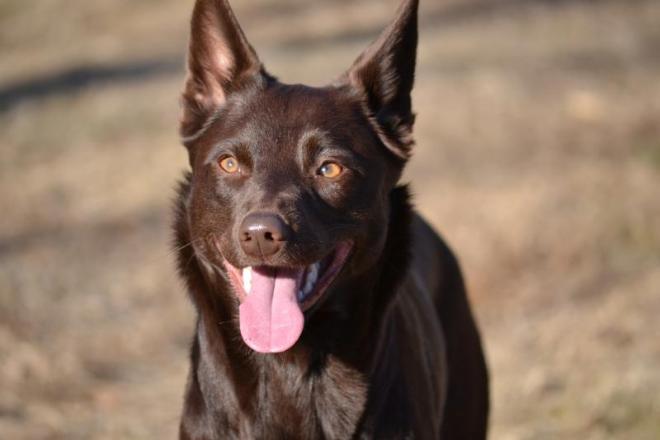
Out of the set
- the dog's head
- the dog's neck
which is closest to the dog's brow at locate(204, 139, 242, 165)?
the dog's head

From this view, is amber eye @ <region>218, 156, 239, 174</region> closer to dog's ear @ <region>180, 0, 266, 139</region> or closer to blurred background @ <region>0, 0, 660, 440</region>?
dog's ear @ <region>180, 0, 266, 139</region>

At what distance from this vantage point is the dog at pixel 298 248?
3.91 meters

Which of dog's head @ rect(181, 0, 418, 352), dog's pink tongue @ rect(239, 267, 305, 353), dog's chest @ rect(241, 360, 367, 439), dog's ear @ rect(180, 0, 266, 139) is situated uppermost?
dog's ear @ rect(180, 0, 266, 139)

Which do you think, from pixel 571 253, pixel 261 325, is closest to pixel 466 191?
pixel 571 253

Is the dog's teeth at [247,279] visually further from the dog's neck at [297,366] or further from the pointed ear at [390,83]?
the pointed ear at [390,83]

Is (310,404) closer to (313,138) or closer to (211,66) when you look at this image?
(313,138)

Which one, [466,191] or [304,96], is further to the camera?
[466,191]

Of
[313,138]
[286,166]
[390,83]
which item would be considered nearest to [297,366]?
[286,166]

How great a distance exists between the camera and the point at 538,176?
463 inches

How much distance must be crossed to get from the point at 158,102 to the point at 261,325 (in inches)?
463

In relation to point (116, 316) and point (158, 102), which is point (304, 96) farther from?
point (158, 102)

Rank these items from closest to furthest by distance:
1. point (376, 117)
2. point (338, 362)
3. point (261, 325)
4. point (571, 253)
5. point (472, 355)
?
point (261, 325) → point (338, 362) → point (376, 117) → point (472, 355) → point (571, 253)

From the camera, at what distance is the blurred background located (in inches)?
281

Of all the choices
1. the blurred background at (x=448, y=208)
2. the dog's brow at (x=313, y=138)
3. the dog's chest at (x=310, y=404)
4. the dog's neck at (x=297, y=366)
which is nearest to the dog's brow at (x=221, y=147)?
the dog's brow at (x=313, y=138)
